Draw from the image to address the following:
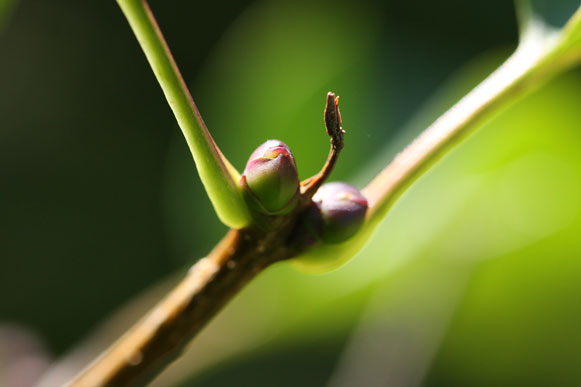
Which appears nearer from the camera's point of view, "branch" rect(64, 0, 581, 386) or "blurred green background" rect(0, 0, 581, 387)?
"branch" rect(64, 0, 581, 386)

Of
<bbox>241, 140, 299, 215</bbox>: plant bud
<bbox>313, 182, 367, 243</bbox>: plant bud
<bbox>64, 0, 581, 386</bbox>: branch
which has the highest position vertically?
<bbox>241, 140, 299, 215</bbox>: plant bud

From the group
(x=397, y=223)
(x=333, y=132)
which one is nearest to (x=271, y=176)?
(x=333, y=132)

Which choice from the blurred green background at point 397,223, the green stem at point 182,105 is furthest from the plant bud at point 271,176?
the blurred green background at point 397,223

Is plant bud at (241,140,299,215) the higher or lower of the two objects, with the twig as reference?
lower

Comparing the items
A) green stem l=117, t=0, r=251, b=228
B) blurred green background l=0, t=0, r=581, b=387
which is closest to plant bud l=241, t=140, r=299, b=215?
green stem l=117, t=0, r=251, b=228

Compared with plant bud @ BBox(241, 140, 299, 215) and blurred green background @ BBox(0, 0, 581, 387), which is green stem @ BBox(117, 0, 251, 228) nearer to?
plant bud @ BBox(241, 140, 299, 215)

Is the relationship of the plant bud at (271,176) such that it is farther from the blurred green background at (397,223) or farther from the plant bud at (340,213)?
the blurred green background at (397,223)

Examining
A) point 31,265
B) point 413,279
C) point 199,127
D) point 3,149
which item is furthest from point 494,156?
point 3,149

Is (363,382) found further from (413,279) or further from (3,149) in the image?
(3,149)
